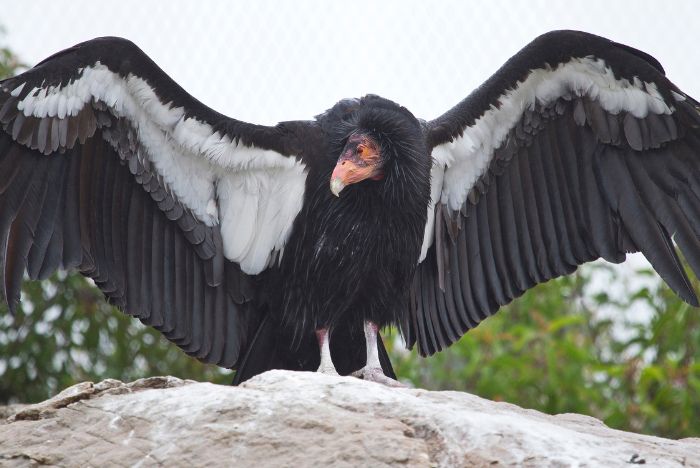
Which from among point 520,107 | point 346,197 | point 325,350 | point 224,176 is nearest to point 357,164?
point 346,197

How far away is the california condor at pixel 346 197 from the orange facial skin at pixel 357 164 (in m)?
0.01

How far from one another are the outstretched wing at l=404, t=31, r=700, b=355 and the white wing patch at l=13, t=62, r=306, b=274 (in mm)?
857

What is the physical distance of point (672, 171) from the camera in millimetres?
5930

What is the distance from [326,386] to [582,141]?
238 centimetres

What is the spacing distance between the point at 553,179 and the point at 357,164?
1183 mm

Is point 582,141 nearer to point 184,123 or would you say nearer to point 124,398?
point 184,123

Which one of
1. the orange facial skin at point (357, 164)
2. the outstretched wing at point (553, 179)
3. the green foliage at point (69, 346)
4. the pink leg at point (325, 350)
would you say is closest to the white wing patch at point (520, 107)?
the outstretched wing at point (553, 179)

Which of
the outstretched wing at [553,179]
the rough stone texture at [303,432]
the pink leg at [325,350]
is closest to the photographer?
the rough stone texture at [303,432]

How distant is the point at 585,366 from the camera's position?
874 cm

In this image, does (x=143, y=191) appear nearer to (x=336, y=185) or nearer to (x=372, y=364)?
(x=336, y=185)

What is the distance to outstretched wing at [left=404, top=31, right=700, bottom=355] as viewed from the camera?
19.3ft

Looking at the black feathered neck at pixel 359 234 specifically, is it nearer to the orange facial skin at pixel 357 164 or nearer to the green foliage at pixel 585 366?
the orange facial skin at pixel 357 164

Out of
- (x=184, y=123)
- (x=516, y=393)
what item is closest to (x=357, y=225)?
(x=184, y=123)

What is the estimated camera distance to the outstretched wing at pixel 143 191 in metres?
5.32
